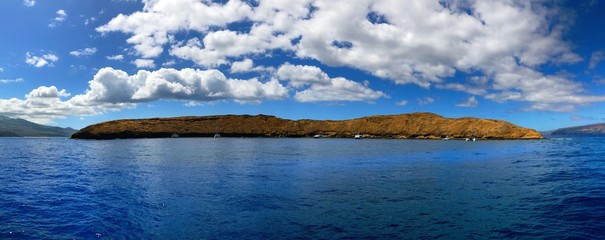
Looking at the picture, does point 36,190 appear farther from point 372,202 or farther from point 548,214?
point 548,214

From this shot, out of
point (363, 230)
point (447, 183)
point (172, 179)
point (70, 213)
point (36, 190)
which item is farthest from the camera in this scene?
point (172, 179)

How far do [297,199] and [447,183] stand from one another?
1441 centimetres

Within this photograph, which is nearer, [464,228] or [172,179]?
[464,228]

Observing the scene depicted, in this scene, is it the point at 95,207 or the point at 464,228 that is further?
the point at 95,207

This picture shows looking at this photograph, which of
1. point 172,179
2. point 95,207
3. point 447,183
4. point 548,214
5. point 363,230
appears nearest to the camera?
point 363,230

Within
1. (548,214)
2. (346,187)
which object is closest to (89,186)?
(346,187)

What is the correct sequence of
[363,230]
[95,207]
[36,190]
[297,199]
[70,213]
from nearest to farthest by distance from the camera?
1. [363,230]
2. [70,213]
3. [95,207]
4. [297,199]
5. [36,190]

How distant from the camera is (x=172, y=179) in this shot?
116 feet

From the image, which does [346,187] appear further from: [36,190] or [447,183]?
[36,190]

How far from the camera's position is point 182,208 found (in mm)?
22203

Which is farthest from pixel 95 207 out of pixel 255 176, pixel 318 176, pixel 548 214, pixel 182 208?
pixel 548 214

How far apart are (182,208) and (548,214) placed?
800 inches

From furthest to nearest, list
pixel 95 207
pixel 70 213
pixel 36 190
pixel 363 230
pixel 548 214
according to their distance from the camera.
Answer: pixel 36 190
pixel 95 207
pixel 70 213
pixel 548 214
pixel 363 230

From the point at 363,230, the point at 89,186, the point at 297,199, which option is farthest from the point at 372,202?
the point at 89,186
